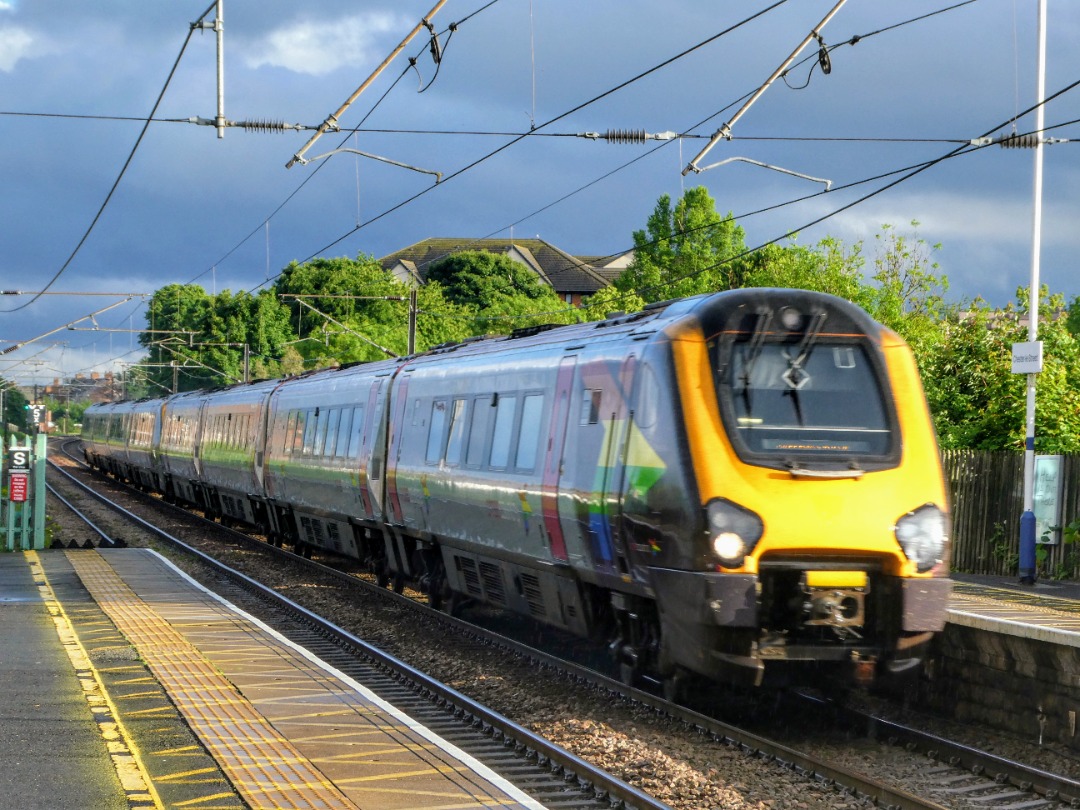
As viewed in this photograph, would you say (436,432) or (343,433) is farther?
(343,433)

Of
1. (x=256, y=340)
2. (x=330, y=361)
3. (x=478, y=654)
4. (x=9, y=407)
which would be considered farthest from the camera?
(x=9, y=407)

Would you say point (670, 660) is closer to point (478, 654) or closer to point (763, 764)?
point (763, 764)

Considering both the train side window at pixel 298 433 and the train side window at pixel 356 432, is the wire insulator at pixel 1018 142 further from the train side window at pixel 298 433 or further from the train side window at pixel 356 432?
the train side window at pixel 298 433

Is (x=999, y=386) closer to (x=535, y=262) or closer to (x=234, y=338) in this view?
(x=234, y=338)

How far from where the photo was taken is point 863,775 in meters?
8.59

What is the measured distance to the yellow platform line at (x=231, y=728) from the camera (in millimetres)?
7562

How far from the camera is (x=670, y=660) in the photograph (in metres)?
10.3

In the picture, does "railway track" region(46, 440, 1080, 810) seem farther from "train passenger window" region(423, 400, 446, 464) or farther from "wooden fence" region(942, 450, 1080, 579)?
"wooden fence" region(942, 450, 1080, 579)

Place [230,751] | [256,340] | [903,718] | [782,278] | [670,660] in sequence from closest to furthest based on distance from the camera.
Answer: [230,751], [670,660], [903,718], [782,278], [256,340]

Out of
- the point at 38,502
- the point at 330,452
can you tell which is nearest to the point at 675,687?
the point at 330,452

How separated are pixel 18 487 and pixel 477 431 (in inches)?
456

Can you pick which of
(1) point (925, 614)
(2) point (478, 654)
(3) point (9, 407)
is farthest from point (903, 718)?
(3) point (9, 407)

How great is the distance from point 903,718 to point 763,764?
8.48 feet

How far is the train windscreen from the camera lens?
1009cm
